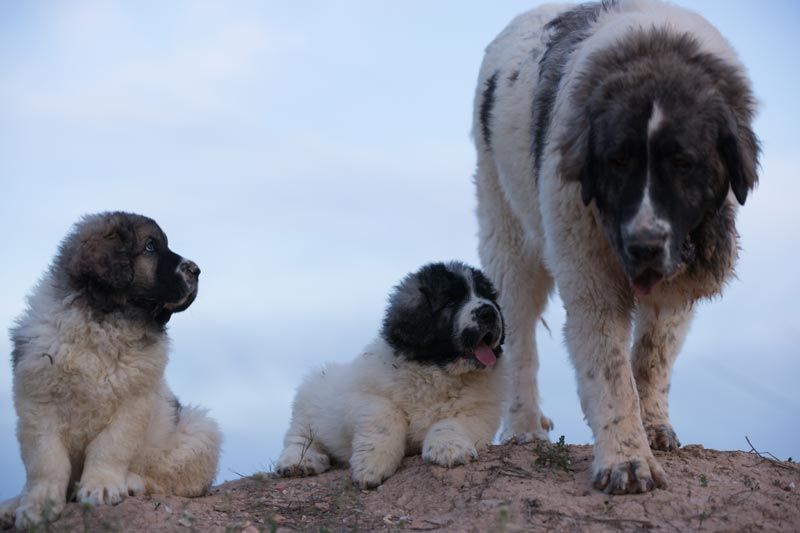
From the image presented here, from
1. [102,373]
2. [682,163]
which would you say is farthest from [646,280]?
[102,373]

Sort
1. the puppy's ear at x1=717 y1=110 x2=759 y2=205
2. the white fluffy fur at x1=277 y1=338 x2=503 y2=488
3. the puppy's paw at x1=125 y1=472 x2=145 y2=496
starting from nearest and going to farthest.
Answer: the puppy's ear at x1=717 y1=110 x2=759 y2=205 → the puppy's paw at x1=125 y1=472 x2=145 y2=496 → the white fluffy fur at x1=277 y1=338 x2=503 y2=488

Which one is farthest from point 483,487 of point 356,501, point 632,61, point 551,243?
point 632,61

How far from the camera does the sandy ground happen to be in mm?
5426

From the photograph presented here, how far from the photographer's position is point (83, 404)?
19.0 feet

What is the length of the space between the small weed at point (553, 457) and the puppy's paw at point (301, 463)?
1471 millimetres

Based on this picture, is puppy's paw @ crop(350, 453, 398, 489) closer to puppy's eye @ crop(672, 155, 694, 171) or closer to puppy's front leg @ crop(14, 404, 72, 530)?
puppy's front leg @ crop(14, 404, 72, 530)

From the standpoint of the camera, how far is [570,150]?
19.1 ft

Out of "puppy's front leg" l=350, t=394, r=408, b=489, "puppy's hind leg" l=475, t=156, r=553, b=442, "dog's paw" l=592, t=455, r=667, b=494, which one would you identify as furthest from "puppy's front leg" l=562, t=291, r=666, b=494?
"puppy's hind leg" l=475, t=156, r=553, b=442

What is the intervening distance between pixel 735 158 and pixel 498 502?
2.21m

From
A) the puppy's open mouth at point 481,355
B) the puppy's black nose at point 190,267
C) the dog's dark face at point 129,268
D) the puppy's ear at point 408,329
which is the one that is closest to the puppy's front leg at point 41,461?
the dog's dark face at point 129,268

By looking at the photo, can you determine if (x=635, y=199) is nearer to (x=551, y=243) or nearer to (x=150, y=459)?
(x=551, y=243)

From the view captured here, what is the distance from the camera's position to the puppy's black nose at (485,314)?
21.8ft

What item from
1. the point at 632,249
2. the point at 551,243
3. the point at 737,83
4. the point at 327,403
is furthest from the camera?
the point at 327,403

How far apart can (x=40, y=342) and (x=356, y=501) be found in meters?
1.98
